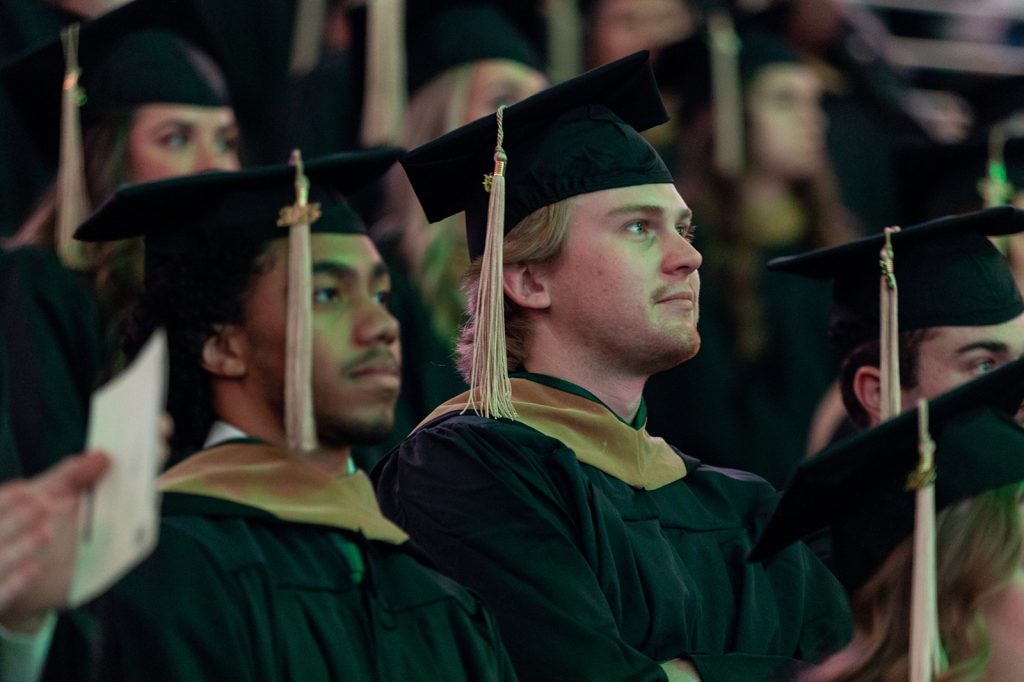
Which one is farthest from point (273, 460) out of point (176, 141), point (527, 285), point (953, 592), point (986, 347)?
point (176, 141)

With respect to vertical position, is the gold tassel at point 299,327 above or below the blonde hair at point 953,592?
above

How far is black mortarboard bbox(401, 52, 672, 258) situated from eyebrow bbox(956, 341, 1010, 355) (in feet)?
2.86

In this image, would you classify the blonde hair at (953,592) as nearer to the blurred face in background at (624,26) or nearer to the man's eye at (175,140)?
the man's eye at (175,140)

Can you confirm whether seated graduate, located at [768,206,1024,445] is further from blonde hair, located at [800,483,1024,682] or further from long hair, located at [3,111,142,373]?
long hair, located at [3,111,142,373]

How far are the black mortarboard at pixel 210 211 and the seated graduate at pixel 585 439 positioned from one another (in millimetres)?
310

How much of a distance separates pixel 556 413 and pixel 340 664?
0.82 m

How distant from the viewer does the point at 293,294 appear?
3.14 metres

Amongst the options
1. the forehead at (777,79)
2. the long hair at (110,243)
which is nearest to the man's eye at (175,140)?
the long hair at (110,243)

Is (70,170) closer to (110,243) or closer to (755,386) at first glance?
(110,243)

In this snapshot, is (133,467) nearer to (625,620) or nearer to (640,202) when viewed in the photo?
(625,620)

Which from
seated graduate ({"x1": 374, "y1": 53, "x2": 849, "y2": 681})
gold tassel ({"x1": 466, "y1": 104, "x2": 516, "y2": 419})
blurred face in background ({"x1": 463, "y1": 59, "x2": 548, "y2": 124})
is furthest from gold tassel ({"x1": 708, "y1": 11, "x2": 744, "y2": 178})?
gold tassel ({"x1": 466, "y1": 104, "x2": 516, "y2": 419})

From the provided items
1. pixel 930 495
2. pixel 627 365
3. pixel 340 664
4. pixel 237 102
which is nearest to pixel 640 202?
pixel 627 365

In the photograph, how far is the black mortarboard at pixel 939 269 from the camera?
161 inches

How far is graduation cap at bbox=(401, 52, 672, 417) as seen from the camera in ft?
11.6
